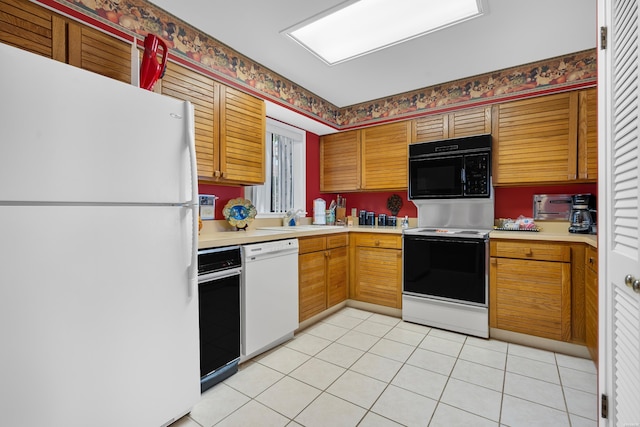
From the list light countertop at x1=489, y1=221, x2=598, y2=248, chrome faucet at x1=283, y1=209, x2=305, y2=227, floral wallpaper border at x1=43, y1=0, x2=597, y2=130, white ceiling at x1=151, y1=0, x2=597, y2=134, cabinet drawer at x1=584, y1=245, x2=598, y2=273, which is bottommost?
cabinet drawer at x1=584, y1=245, x2=598, y2=273

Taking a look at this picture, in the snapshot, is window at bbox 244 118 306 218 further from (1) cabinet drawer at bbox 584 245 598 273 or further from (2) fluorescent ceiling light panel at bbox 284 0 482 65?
(1) cabinet drawer at bbox 584 245 598 273

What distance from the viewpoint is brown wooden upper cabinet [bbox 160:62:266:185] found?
209cm

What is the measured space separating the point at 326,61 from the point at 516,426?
284 centimetres

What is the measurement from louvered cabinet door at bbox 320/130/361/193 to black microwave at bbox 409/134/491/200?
2.39ft

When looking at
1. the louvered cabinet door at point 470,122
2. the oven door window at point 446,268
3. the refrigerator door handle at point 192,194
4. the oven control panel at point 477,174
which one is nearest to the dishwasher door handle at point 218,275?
the refrigerator door handle at point 192,194

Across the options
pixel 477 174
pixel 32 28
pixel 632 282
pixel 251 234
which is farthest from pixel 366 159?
pixel 32 28

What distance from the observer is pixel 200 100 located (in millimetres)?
2170

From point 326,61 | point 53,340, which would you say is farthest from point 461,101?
point 53,340

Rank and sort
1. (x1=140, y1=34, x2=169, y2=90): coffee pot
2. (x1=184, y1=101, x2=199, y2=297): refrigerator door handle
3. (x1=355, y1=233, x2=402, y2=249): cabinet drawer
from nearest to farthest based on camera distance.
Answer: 1. (x1=184, y1=101, x2=199, y2=297): refrigerator door handle
2. (x1=140, y1=34, x2=169, y2=90): coffee pot
3. (x1=355, y1=233, x2=402, y2=249): cabinet drawer

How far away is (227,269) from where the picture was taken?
6.37 ft

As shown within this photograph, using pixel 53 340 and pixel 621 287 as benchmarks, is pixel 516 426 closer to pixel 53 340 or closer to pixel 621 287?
pixel 621 287

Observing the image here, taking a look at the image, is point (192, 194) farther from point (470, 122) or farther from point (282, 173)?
point (470, 122)

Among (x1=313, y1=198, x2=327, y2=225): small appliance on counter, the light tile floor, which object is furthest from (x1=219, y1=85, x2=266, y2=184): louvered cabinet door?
the light tile floor

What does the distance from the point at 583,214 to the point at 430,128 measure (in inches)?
60.4
